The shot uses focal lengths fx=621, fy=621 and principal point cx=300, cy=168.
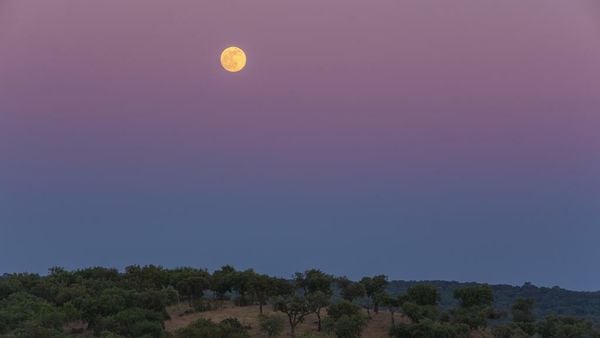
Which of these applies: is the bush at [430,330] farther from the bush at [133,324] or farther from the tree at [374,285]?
the bush at [133,324]

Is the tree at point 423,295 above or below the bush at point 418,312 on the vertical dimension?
above

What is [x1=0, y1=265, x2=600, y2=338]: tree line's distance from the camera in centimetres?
6334

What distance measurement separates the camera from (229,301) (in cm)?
10094

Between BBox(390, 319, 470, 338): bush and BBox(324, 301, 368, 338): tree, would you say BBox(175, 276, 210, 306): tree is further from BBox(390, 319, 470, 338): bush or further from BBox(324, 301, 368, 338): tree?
BBox(390, 319, 470, 338): bush

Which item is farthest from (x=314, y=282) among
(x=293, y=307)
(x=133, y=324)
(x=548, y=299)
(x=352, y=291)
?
(x=548, y=299)

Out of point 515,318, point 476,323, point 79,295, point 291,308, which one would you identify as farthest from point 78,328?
point 515,318

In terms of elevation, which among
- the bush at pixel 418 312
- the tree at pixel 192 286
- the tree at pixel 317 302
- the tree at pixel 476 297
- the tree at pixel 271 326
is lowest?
the tree at pixel 271 326

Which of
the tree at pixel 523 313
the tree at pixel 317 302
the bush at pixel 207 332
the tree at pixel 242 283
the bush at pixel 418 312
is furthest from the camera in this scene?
the tree at pixel 242 283

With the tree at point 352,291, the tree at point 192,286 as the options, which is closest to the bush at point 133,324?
the tree at point 192,286

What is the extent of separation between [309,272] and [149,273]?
2653cm

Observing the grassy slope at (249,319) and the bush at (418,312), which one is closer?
the grassy slope at (249,319)

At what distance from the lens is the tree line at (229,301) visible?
63.3 metres

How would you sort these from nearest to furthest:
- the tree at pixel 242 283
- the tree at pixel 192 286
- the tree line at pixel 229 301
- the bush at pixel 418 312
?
the tree line at pixel 229 301 < the bush at pixel 418 312 < the tree at pixel 242 283 < the tree at pixel 192 286

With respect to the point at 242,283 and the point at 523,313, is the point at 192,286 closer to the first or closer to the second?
the point at 242,283
